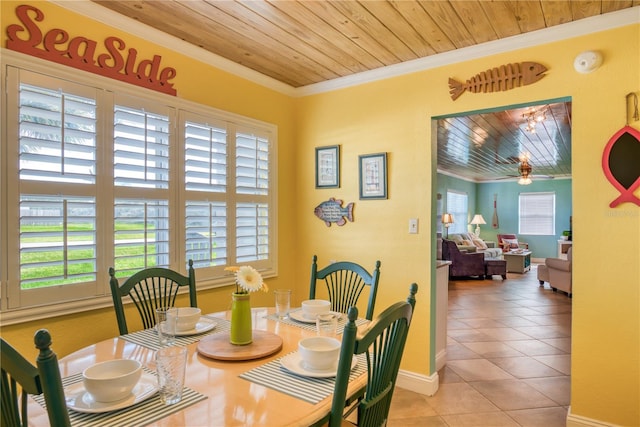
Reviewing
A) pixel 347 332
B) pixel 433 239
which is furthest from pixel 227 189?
pixel 347 332

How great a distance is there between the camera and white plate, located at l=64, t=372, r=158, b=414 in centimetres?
105

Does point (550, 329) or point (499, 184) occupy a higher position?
point (499, 184)

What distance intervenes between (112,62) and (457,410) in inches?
124

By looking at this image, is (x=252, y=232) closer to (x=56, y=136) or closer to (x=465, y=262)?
(x=56, y=136)

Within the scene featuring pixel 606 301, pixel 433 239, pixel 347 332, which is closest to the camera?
pixel 347 332

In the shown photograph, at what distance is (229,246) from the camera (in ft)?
9.39

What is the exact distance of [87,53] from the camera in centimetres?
208

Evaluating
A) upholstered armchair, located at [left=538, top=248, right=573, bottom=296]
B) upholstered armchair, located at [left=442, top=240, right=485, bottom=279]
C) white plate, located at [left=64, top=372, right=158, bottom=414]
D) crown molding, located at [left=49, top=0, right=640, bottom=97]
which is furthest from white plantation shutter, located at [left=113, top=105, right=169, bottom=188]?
upholstered armchair, located at [left=442, top=240, right=485, bottom=279]

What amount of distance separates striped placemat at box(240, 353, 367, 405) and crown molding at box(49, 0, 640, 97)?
83.2 inches

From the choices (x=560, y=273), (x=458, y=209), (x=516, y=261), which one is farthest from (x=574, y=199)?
(x=458, y=209)

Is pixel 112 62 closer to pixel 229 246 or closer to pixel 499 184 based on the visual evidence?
pixel 229 246

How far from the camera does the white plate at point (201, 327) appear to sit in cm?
172

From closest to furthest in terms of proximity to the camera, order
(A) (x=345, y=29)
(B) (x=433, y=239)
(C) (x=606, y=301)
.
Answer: (C) (x=606, y=301) < (A) (x=345, y=29) < (B) (x=433, y=239)

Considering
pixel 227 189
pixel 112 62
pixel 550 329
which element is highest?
pixel 112 62
